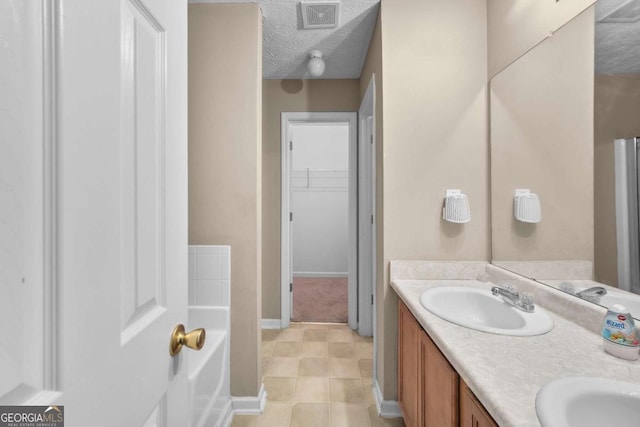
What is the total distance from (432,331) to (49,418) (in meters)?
1.04

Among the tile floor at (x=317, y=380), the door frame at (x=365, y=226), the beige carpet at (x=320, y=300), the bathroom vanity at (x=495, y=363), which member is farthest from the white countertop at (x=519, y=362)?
the beige carpet at (x=320, y=300)

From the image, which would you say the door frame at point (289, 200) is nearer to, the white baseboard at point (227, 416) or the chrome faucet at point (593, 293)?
the white baseboard at point (227, 416)

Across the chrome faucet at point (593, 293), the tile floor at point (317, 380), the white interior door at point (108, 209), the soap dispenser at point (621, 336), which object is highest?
the white interior door at point (108, 209)

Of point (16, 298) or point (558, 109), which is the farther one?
point (558, 109)

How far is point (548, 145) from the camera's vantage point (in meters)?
1.29

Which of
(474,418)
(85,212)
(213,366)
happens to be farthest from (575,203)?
(213,366)

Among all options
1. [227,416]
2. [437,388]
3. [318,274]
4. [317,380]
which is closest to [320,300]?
[318,274]

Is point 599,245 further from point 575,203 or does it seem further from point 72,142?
point 72,142

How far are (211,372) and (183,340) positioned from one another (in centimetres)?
104

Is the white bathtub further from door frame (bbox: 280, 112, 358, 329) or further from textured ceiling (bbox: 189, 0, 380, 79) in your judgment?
textured ceiling (bbox: 189, 0, 380, 79)

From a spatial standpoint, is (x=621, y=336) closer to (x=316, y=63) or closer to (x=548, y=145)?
(x=548, y=145)

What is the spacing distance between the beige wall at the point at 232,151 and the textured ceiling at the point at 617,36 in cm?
157

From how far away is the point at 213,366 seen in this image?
152 centimetres

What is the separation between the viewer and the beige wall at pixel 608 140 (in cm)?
92
